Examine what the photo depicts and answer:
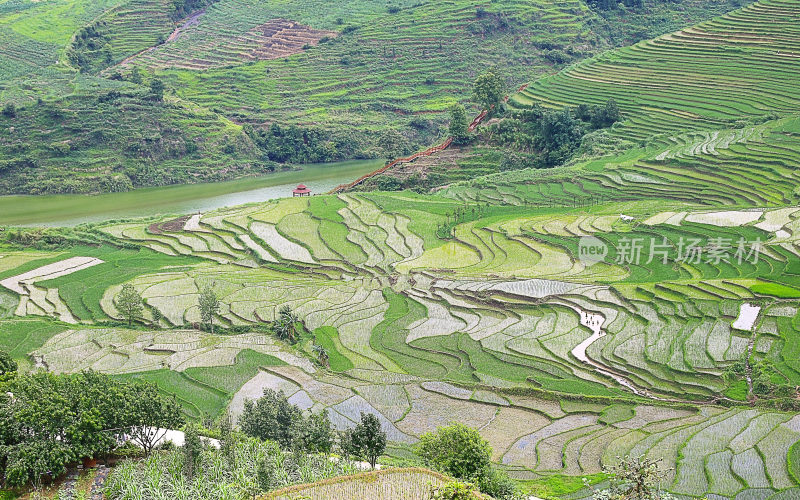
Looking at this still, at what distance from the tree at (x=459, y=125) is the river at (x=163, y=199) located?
7.13m

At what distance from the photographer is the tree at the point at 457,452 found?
50.5ft

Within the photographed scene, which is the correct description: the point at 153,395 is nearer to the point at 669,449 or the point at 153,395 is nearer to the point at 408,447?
the point at 408,447

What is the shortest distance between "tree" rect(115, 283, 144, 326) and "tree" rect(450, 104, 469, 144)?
2435 cm

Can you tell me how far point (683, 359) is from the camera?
21.1m

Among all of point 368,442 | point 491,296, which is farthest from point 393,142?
point 368,442

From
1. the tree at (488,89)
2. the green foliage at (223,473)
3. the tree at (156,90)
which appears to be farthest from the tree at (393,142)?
the green foliage at (223,473)

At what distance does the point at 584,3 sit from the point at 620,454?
62686 millimetres

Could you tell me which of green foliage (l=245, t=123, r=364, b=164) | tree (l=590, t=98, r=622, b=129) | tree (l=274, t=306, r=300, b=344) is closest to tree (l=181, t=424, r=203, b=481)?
tree (l=274, t=306, r=300, b=344)

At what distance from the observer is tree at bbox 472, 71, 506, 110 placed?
1982 inches

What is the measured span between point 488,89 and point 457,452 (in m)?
37.3

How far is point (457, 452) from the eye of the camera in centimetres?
1569

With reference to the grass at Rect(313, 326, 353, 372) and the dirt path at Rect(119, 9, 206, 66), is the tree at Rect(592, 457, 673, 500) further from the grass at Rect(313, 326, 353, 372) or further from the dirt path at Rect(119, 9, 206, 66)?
the dirt path at Rect(119, 9, 206, 66)

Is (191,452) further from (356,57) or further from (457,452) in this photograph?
(356,57)

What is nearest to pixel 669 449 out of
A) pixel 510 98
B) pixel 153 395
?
pixel 153 395
